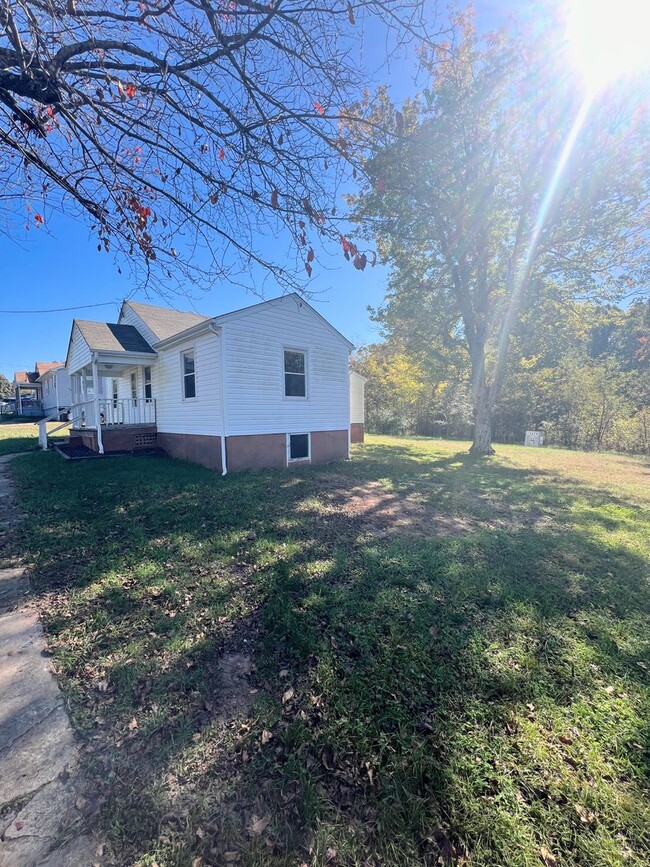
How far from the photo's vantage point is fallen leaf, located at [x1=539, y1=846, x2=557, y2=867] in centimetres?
143

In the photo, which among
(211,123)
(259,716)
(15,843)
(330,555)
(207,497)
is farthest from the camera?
(207,497)

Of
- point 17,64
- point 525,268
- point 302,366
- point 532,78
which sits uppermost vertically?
point 532,78

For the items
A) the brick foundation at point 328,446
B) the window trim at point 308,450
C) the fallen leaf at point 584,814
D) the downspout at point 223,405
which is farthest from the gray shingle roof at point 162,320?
the fallen leaf at point 584,814

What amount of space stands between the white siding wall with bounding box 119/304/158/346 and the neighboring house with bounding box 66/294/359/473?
5 cm

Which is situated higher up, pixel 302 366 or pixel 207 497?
pixel 302 366

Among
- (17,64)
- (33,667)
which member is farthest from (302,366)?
(33,667)

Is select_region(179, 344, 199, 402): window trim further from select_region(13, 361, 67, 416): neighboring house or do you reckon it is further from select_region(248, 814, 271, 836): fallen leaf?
select_region(13, 361, 67, 416): neighboring house

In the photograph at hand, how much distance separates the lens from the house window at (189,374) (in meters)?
9.84

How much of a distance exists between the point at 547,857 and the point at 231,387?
8429 mm

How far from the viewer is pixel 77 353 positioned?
1358 cm

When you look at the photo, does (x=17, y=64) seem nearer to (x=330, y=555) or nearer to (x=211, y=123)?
(x=211, y=123)

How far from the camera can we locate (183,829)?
152cm

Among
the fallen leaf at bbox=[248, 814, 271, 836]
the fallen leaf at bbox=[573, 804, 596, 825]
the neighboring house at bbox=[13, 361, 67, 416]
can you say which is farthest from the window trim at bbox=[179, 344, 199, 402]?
the neighboring house at bbox=[13, 361, 67, 416]

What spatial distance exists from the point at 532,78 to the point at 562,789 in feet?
46.0
